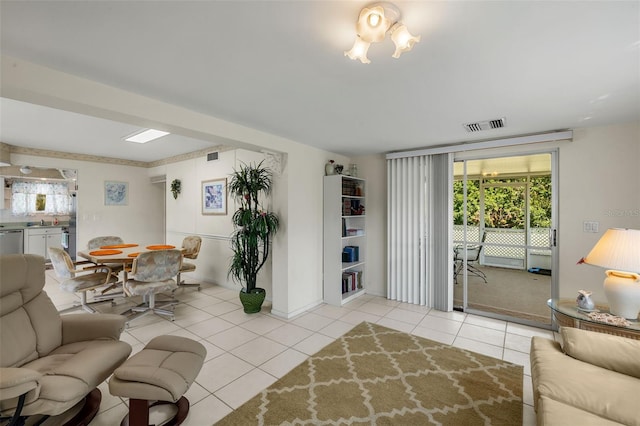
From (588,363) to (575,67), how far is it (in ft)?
6.25

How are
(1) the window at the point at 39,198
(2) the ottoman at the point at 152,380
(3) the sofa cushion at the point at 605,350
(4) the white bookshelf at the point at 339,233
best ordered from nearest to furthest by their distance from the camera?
(2) the ottoman at the point at 152,380 → (3) the sofa cushion at the point at 605,350 → (4) the white bookshelf at the point at 339,233 → (1) the window at the point at 39,198

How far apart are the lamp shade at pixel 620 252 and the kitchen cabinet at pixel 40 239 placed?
9.38 meters

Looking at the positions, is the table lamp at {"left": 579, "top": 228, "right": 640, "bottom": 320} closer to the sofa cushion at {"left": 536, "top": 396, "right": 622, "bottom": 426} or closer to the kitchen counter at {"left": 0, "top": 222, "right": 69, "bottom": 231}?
the sofa cushion at {"left": 536, "top": 396, "right": 622, "bottom": 426}

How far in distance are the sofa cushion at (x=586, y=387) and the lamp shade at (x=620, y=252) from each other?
849 mm

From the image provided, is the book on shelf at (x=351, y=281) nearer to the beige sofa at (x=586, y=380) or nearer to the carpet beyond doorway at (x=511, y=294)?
the carpet beyond doorway at (x=511, y=294)

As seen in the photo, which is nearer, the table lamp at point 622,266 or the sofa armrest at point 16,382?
the sofa armrest at point 16,382

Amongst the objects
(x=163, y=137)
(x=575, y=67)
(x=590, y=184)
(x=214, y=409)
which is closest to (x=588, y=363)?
(x=575, y=67)

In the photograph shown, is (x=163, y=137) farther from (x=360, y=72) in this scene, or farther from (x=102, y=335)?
(x=360, y=72)

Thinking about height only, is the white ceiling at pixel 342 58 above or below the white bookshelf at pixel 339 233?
above

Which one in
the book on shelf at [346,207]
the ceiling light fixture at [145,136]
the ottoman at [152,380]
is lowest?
the ottoman at [152,380]

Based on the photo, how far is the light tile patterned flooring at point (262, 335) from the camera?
2094 mm

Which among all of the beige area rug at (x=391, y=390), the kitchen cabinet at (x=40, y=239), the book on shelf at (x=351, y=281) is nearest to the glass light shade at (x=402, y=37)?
the beige area rug at (x=391, y=390)

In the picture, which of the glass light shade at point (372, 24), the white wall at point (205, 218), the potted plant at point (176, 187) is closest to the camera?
the glass light shade at point (372, 24)

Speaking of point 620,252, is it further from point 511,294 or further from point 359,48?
point 511,294
